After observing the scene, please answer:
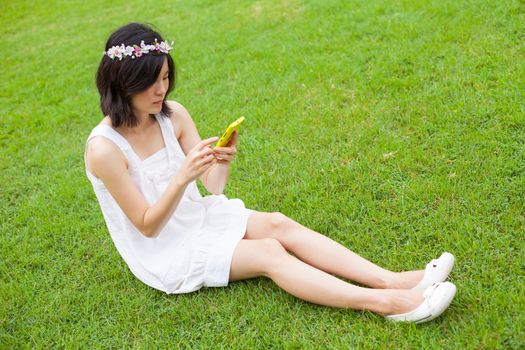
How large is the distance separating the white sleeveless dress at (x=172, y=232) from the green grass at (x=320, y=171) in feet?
0.56

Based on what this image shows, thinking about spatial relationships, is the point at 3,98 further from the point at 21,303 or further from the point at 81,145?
the point at 21,303

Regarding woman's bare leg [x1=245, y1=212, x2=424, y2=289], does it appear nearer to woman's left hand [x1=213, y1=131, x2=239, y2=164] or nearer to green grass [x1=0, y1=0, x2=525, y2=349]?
green grass [x1=0, y1=0, x2=525, y2=349]

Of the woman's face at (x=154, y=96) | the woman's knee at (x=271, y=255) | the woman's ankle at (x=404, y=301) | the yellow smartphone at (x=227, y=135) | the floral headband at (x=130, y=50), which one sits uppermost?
the floral headband at (x=130, y=50)

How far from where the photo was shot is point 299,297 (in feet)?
8.55

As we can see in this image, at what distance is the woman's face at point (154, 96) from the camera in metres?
2.65

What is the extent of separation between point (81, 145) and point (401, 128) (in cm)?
283

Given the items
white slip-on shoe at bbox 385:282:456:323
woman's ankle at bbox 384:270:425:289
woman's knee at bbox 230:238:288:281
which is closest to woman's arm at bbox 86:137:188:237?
woman's knee at bbox 230:238:288:281

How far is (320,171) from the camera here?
3.74 m

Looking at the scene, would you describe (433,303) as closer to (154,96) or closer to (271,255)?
(271,255)

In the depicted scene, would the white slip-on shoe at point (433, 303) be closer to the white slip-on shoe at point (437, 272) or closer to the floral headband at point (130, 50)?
the white slip-on shoe at point (437, 272)

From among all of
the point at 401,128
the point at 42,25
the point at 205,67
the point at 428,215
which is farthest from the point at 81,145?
the point at 42,25

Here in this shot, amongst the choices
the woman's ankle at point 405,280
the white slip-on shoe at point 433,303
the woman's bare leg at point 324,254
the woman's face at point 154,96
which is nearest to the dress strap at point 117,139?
the woman's face at point 154,96

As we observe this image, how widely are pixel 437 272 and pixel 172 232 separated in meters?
1.35

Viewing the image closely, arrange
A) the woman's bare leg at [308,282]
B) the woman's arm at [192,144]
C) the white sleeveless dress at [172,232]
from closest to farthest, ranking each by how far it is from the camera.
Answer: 1. the woman's bare leg at [308,282]
2. the white sleeveless dress at [172,232]
3. the woman's arm at [192,144]
